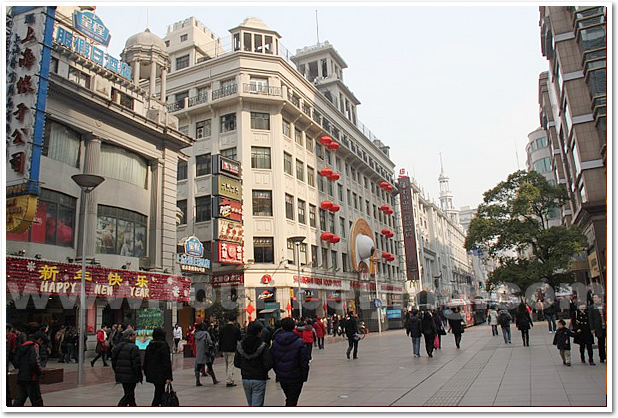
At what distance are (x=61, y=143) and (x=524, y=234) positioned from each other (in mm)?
29927

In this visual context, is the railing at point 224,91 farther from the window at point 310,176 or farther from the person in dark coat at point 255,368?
the person in dark coat at point 255,368

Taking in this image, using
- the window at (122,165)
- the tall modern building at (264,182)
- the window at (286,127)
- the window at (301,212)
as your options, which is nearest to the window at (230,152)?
the tall modern building at (264,182)

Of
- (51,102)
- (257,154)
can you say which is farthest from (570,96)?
(51,102)

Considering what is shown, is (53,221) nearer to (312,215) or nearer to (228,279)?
(228,279)

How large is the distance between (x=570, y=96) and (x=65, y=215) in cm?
3013

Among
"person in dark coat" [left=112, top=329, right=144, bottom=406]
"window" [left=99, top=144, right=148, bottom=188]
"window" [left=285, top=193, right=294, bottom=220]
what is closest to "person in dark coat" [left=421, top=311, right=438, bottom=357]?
"person in dark coat" [left=112, top=329, right=144, bottom=406]

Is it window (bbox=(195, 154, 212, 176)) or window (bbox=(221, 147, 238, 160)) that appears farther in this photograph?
window (bbox=(195, 154, 212, 176))

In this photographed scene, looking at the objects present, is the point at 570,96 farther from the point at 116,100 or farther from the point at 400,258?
the point at 400,258

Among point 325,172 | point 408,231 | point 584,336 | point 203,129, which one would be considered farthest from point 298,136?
point 584,336

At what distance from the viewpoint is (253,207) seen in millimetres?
36000

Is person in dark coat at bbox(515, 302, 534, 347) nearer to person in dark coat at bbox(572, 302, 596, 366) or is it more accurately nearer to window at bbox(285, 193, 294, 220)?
person in dark coat at bbox(572, 302, 596, 366)

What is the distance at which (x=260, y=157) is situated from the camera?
122ft

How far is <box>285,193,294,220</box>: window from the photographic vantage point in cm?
3779

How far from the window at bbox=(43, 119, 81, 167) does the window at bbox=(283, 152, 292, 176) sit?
18.6 metres
